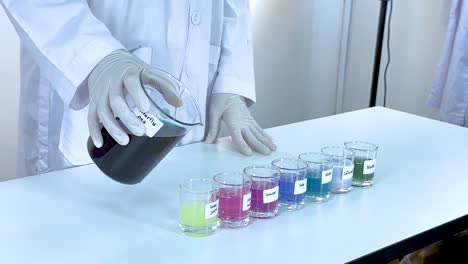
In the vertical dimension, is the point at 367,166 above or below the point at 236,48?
below

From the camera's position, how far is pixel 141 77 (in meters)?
1.08

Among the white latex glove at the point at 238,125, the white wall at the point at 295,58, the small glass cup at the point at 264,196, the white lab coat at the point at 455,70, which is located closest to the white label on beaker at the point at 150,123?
the small glass cup at the point at 264,196

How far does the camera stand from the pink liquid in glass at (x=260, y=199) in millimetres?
1090

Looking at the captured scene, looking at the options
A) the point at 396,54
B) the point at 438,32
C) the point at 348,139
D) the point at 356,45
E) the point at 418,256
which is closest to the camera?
the point at 348,139

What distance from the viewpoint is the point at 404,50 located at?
319cm

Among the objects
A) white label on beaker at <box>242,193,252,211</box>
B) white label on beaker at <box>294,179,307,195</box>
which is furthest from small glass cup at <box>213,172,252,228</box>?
white label on beaker at <box>294,179,307,195</box>

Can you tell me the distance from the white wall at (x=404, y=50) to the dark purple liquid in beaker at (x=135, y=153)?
228 centimetres

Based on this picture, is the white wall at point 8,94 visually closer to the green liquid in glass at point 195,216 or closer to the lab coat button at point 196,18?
the lab coat button at point 196,18

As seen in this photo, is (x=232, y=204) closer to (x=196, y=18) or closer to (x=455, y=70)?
(x=196, y=18)

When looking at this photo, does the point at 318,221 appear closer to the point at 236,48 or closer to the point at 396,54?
the point at 236,48

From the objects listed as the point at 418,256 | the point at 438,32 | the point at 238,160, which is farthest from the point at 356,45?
the point at 238,160

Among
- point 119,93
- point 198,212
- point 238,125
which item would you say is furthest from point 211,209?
Result: point 238,125

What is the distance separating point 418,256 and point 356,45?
1.89 meters

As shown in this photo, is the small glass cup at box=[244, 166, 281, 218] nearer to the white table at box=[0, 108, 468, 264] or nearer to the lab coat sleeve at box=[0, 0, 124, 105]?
the white table at box=[0, 108, 468, 264]
